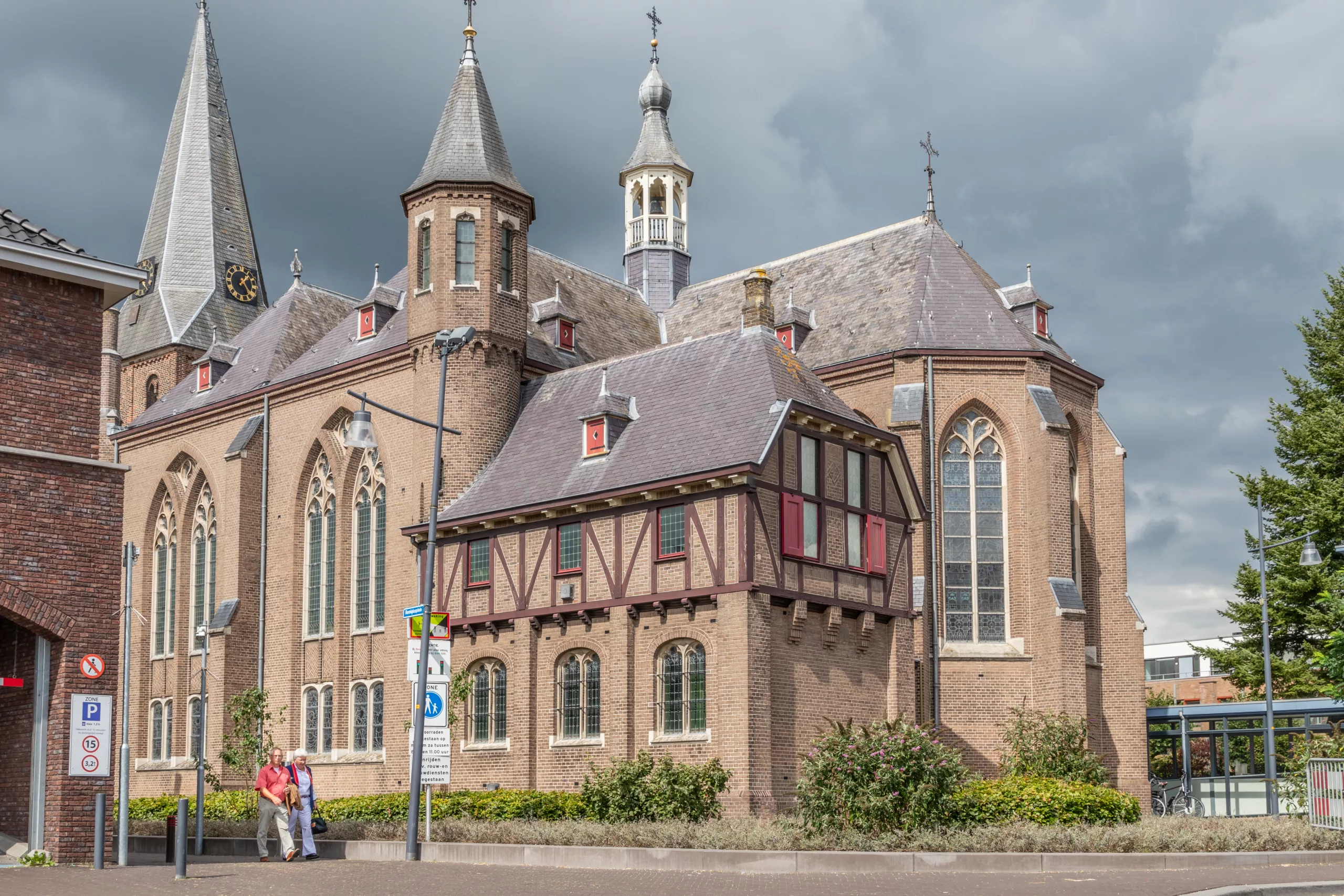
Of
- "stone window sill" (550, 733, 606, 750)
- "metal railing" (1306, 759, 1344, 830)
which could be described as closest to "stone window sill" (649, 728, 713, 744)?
"stone window sill" (550, 733, 606, 750)

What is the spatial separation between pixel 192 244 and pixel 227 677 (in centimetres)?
2319

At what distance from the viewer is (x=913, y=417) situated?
114ft

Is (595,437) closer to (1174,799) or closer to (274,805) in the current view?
(274,805)

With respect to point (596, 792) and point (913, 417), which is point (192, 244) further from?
point (596, 792)

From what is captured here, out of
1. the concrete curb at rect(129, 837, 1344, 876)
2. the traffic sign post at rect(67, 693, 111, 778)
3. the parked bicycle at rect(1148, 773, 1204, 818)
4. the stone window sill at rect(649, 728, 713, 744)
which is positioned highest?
the traffic sign post at rect(67, 693, 111, 778)

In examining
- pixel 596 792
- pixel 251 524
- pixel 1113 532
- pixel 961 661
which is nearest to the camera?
pixel 596 792

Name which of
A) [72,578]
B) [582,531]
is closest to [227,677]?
[582,531]

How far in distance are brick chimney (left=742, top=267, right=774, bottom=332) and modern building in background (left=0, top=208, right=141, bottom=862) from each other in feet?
49.6

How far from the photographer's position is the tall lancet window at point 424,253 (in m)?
37.1

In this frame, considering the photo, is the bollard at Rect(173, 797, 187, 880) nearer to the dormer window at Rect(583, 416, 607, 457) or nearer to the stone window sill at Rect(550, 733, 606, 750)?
the stone window sill at Rect(550, 733, 606, 750)

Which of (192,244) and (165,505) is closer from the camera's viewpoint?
(165,505)

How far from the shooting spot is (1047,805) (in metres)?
22.3

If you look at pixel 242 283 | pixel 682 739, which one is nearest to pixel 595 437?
pixel 682 739

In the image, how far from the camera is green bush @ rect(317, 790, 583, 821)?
27141 mm
